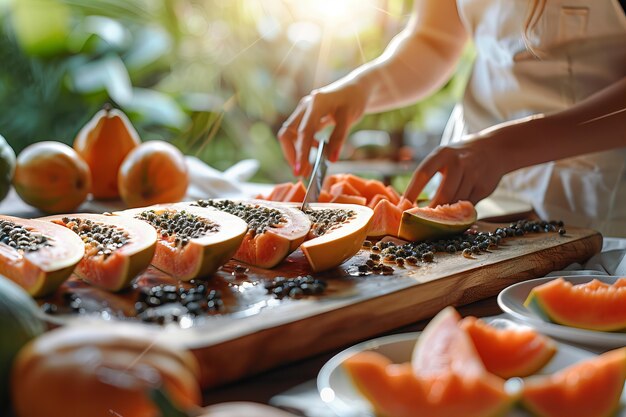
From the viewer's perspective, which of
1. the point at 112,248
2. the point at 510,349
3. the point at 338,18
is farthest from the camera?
the point at 338,18

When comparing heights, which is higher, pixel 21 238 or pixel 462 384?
pixel 462 384

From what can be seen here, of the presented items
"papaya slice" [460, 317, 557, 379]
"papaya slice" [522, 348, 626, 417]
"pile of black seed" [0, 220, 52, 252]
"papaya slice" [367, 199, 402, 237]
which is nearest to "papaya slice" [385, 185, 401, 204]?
"papaya slice" [367, 199, 402, 237]

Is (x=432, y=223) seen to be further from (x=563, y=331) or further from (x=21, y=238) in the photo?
(x=21, y=238)

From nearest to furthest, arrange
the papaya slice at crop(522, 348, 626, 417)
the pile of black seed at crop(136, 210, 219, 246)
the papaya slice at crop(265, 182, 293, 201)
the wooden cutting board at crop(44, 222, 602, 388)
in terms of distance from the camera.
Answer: the papaya slice at crop(522, 348, 626, 417)
the wooden cutting board at crop(44, 222, 602, 388)
the pile of black seed at crop(136, 210, 219, 246)
the papaya slice at crop(265, 182, 293, 201)

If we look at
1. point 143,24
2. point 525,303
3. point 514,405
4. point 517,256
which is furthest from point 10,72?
point 514,405

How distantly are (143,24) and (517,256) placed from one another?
12.8 feet

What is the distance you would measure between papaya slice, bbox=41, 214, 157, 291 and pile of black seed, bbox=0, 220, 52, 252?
0.08 metres

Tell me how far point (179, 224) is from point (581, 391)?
3.12 ft

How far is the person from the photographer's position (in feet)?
6.07

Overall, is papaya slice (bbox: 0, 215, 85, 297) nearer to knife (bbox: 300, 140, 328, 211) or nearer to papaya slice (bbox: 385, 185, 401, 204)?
knife (bbox: 300, 140, 328, 211)

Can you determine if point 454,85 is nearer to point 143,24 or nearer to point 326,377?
point 143,24

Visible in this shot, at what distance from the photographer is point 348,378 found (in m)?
0.82

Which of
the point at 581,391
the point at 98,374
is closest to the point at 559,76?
the point at 581,391

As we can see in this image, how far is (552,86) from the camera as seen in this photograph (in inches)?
83.7
